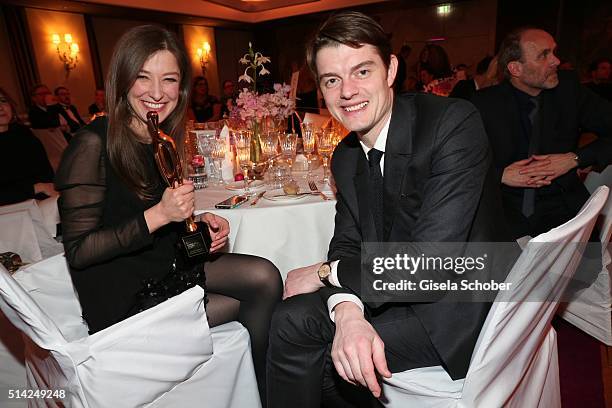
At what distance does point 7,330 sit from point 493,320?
88.7 inches

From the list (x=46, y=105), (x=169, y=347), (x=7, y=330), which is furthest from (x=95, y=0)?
(x=169, y=347)

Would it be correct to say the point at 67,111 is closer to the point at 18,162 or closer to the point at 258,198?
the point at 18,162

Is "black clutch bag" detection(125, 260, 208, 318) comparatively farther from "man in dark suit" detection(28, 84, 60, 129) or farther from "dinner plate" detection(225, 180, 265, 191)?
"man in dark suit" detection(28, 84, 60, 129)

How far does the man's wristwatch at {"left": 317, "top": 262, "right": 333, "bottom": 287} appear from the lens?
5.23 ft

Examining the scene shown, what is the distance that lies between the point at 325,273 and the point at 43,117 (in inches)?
301

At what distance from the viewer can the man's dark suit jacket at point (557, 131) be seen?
2.47 m

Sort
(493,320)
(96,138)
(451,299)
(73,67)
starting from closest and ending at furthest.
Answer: (493,320), (451,299), (96,138), (73,67)

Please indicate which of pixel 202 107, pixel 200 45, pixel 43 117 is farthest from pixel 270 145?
pixel 200 45

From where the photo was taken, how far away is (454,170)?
1.37 metres

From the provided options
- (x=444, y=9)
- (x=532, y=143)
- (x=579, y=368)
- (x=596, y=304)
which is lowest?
(x=579, y=368)

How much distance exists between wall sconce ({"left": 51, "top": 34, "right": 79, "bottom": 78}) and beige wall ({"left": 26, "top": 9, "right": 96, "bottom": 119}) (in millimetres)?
83

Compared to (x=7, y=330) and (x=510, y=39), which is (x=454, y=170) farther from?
(x=7, y=330)

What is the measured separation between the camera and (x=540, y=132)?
253 cm

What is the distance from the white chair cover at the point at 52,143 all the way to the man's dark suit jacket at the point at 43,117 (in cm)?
120
